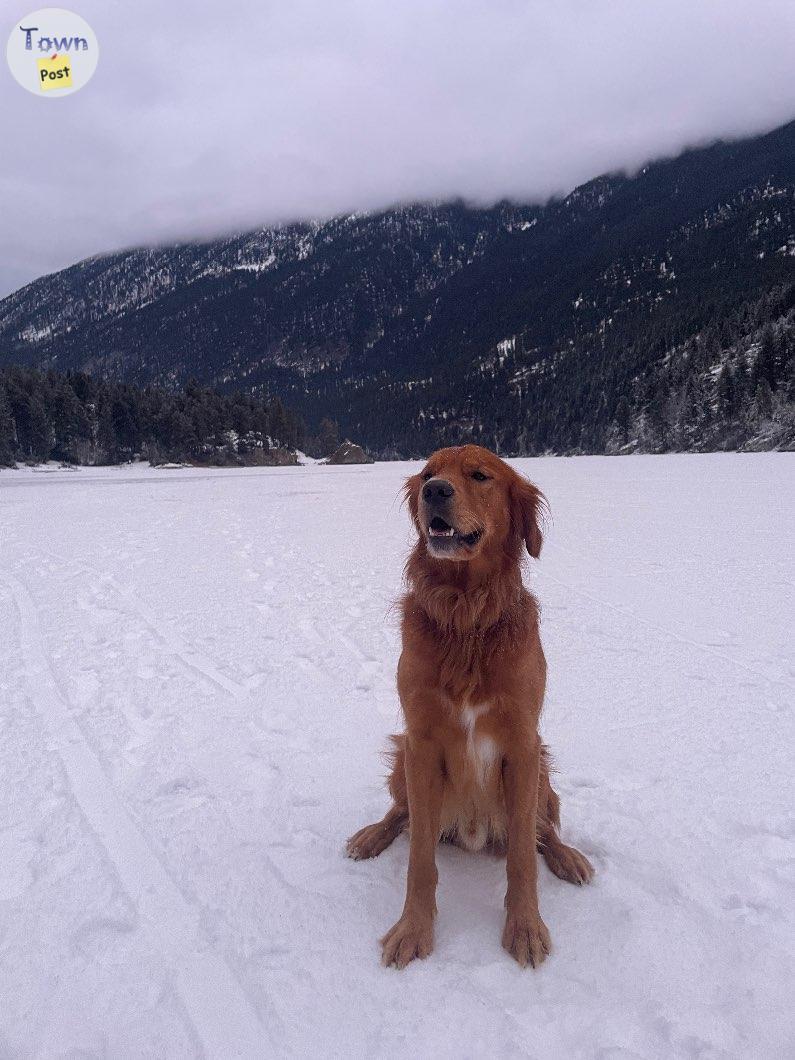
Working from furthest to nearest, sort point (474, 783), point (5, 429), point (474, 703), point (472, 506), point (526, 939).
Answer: point (5, 429), point (472, 506), point (474, 783), point (474, 703), point (526, 939)

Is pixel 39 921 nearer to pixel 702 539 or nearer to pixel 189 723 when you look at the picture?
pixel 189 723

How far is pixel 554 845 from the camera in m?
2.34

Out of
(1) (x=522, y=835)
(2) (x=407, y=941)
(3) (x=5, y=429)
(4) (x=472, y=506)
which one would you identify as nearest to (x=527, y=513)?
(4) (x=472, y=506)

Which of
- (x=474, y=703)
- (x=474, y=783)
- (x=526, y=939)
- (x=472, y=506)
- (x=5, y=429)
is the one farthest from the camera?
(x=5, y=429)

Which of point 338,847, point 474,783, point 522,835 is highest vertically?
point 474,783

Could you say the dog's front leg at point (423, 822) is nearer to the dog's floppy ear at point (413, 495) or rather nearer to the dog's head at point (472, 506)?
the dog's head at point (472, 506)

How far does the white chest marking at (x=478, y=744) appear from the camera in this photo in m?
2.04

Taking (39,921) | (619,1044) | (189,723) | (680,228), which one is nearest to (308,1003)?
(619,1044)

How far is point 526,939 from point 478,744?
654 mm

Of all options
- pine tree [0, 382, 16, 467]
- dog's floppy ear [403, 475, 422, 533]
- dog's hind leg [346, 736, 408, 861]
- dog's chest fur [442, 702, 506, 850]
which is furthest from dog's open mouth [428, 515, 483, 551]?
pine tree [0, 382, 16, 467]

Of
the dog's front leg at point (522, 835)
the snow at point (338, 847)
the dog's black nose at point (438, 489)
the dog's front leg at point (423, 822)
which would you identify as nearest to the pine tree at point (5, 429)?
the snow at point (338, 847)

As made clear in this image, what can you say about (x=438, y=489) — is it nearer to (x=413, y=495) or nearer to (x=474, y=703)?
(x=413, y=495)

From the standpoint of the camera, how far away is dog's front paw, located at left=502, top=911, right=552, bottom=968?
187 cm

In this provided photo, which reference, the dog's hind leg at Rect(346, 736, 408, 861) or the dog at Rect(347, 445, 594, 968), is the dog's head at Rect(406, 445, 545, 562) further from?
the dog's hind leg at Rect(346, 736, 408, 861)
